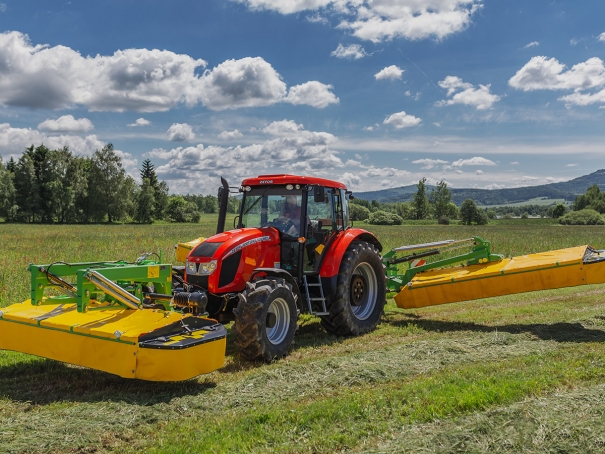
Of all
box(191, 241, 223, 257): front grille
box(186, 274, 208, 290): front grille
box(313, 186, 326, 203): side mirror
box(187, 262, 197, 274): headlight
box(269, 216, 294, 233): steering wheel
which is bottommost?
box(186, 274, 208, 290): front grille

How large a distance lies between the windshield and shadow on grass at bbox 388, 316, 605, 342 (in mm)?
2900

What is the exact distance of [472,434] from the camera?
13.2ft

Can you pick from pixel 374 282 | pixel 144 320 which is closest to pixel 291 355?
pixel 144 320

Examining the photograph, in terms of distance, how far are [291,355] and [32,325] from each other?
10.1ft

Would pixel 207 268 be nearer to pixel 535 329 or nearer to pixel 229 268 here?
pixel 229 268

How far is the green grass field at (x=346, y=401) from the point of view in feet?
13.2

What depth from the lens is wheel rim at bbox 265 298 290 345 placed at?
6.57 m

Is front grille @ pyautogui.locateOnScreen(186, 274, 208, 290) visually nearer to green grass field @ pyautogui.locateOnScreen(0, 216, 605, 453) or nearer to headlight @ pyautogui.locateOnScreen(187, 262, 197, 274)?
headlight @ pyautogui.locateOnScreen(187, 262, 197, 274)

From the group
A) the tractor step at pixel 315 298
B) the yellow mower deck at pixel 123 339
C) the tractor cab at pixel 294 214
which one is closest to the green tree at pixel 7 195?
the tractor cab at pixel 294 214

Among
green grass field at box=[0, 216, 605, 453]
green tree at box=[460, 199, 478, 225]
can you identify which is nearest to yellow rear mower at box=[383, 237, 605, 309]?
green grass field at box=[0, 216, 605, 453]

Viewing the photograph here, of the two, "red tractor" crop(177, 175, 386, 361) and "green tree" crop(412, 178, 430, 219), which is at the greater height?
"green tree" crop(412, 178, 430, 219)

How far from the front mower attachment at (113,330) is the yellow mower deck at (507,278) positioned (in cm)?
479

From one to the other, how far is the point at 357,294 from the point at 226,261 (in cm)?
272

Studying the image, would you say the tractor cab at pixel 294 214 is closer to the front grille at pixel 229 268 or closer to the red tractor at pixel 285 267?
the red tractor at pixel 285 267
